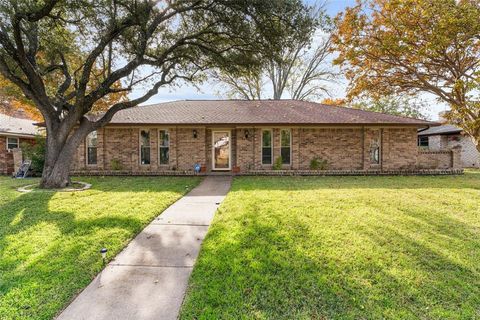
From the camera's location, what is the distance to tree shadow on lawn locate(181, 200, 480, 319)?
8.52 ft

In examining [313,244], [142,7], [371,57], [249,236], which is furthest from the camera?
[371,57]

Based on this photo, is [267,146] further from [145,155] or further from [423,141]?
[423,141]

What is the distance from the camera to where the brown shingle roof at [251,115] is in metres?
12.8

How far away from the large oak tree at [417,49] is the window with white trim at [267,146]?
17.5 feet

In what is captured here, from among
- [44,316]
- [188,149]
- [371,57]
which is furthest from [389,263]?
[371,57]

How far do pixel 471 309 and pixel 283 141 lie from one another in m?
11.1

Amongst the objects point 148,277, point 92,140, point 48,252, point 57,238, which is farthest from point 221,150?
point 148,277

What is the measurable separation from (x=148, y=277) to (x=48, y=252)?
1838 millimetres

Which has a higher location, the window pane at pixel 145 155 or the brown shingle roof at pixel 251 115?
the brown shingle roof at pixel 251 115

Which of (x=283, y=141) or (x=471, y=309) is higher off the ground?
(x=283, y=141)

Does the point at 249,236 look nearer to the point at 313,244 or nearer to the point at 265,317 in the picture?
the point at 313,244

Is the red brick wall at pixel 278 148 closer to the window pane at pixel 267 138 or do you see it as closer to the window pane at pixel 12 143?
the window pane at pixel 267 138

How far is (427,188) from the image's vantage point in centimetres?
877

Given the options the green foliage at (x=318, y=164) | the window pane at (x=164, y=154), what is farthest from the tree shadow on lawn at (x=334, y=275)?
the window pane at (x=164, y=154)
